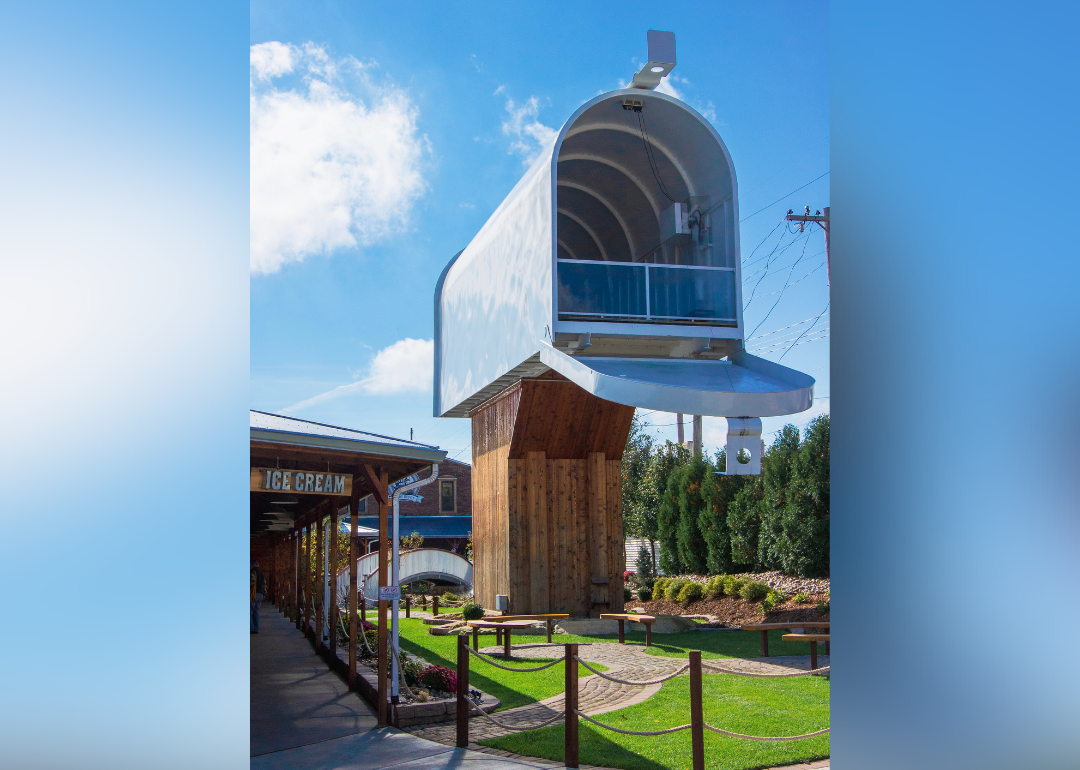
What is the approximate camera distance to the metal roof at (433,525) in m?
46.9

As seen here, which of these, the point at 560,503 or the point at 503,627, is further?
the point at 560,503

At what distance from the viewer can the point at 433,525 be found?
4834 centimetres

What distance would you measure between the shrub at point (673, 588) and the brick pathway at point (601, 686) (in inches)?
308

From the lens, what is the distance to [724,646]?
658 inches

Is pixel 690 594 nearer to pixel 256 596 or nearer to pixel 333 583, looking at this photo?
pixel 333 583

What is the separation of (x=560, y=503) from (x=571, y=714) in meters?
12.5

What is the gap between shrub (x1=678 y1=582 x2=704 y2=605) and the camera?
2452 cm

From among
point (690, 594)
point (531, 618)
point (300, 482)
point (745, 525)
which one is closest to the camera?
point (300, 482)

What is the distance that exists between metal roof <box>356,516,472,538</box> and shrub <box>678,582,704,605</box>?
23.5 metres

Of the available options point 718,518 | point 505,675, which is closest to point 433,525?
point 718,518

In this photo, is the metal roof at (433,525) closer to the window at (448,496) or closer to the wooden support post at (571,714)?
the window at (448,496)

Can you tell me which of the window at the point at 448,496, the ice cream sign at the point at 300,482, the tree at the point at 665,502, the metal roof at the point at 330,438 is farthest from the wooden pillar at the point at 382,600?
the window at the point at 448,496
